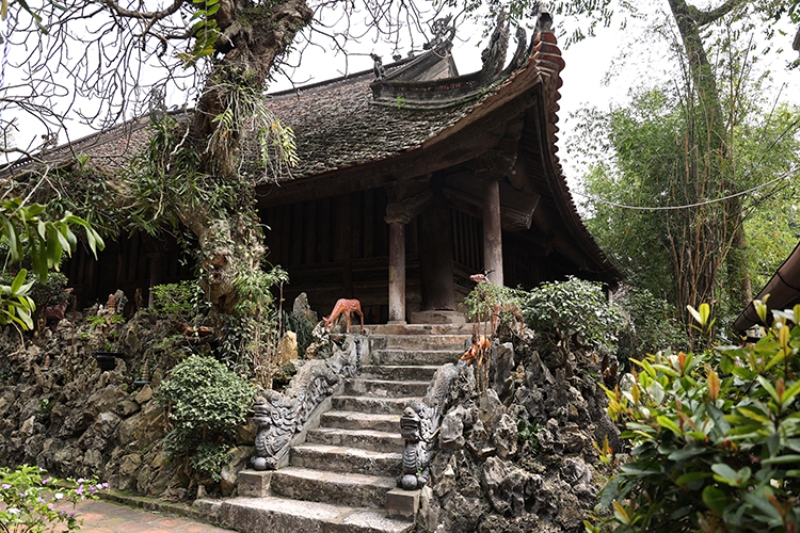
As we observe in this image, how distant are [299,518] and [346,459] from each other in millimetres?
667

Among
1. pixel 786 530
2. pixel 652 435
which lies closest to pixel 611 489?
pixel 652 435

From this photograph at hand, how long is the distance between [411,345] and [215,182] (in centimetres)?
296

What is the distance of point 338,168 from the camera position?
6430 millimetres

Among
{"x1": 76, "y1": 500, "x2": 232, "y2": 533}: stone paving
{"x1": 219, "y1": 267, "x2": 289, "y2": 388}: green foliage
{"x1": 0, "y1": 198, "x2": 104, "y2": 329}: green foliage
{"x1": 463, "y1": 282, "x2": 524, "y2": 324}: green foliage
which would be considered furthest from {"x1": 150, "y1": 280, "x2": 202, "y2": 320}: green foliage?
{"x1": 0, "y1": 198, "x2": 104, "y2": 329}: green foliage

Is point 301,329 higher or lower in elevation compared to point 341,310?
lower

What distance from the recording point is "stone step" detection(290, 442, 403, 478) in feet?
13.4

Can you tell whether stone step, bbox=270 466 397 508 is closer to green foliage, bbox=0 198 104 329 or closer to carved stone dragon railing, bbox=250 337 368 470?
carved stone dragon railing, bbox=250 337 368 470

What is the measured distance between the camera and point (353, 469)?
165 inches

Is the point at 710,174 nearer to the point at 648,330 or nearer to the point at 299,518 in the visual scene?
the point at 648,330

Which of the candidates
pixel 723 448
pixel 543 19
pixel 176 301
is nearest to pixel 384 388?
pixel 176 301

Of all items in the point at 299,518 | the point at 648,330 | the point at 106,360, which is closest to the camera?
the point at 299,518

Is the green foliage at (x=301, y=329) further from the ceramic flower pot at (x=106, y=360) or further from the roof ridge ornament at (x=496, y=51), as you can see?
the roof ridge ornament at (x=496, y=51)

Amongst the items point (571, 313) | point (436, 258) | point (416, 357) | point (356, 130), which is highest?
point (356, 130)

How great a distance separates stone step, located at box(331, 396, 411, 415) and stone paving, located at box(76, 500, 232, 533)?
153 cm
